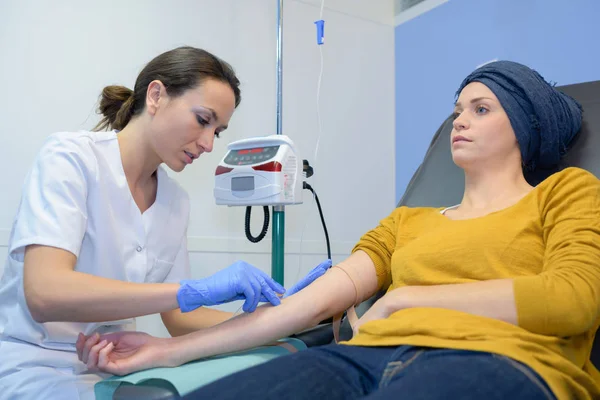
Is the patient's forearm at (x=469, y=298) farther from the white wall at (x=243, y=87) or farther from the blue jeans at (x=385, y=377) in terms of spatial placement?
the white wall at (x=243, y=87)

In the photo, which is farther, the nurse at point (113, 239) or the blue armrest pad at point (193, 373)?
the nurse at point (113, 239)

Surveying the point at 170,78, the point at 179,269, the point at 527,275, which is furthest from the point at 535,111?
the point at 179,269

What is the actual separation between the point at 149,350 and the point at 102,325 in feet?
1.28

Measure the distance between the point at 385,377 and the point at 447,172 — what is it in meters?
0.79

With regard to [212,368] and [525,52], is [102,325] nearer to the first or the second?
[212,368]

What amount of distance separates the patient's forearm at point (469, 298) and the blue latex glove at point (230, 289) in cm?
27

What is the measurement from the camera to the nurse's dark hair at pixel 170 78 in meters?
1.39

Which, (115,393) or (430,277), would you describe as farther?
(430,277)

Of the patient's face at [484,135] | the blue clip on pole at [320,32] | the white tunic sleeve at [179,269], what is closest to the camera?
the patient's face at [484,135]

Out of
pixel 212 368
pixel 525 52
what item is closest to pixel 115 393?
pixel 212 368

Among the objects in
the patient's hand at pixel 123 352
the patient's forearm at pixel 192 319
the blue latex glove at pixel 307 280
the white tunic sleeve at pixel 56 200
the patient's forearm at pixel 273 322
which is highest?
the white tunic sleeve at pixel 56 200

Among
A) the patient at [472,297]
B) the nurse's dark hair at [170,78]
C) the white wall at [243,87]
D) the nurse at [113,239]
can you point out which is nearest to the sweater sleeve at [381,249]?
the patient at [472,297]

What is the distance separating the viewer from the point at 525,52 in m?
2.14

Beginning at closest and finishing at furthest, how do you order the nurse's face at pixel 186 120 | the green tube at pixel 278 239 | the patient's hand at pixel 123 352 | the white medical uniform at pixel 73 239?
the patient's hand at pixel 123 352 → the white medical uniform at pixel 73 239 → the nurse's face at pixel 186 120 → the green tube at pixel 278 239
